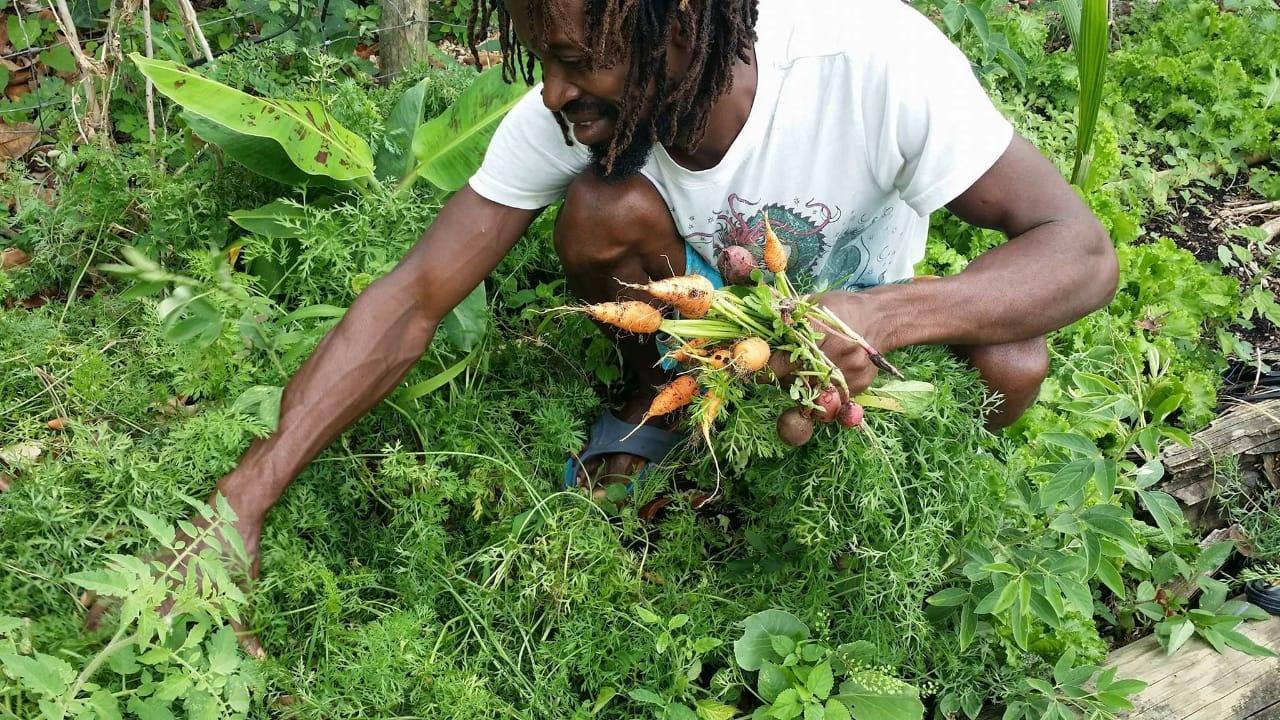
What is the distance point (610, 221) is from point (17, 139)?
2550 mm

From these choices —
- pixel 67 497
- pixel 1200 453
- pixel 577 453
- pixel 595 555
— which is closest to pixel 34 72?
pixel 67 497

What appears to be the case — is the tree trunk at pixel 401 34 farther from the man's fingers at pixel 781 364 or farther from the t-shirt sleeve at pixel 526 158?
the man's fingers at pixel 781 364

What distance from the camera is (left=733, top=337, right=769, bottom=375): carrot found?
77.3 inches

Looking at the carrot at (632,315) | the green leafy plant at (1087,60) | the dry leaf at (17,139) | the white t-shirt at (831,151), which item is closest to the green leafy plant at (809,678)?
the carrot at (632,315)

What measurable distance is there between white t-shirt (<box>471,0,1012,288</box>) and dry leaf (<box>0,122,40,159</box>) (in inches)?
86.9

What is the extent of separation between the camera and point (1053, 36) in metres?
4.69

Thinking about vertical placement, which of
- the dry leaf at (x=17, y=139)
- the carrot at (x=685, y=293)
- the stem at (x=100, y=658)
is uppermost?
the carrot at (x=685, y=293)

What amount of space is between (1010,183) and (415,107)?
5.93ft

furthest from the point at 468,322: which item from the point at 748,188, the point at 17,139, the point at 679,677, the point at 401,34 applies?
the point at 17,139

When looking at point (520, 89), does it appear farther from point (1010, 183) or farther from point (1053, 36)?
point (1053, 36)

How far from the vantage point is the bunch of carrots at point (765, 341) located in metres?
1.96

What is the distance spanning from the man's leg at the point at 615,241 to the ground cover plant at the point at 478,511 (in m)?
0.20

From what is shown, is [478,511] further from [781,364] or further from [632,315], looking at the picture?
[781,364]

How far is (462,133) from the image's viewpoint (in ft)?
10.1
